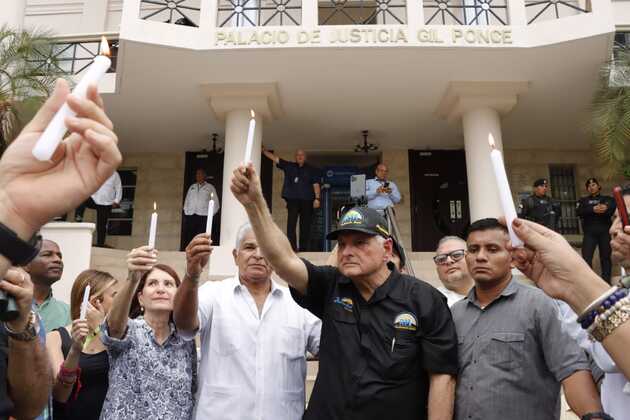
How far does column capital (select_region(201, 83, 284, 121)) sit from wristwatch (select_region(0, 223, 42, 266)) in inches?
335

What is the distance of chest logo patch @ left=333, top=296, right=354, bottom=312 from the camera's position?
8.00 ft

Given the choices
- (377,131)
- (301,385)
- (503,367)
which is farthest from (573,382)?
(377,131)

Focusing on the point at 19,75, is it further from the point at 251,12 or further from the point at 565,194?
the point at 565,194

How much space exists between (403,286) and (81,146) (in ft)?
5.40

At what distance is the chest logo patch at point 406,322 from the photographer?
230 cm

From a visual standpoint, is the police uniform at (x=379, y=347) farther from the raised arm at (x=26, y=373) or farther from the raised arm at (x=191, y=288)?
the raised arm at (x=26, y=373)

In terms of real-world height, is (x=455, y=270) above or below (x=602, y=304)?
above

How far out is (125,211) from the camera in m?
12.6

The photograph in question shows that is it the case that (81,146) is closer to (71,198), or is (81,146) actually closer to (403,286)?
(71,198)

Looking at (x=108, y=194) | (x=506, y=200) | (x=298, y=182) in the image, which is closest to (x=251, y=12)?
(x=298, y=182)

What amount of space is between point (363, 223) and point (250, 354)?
0.95 m

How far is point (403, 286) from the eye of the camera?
97.4 inches

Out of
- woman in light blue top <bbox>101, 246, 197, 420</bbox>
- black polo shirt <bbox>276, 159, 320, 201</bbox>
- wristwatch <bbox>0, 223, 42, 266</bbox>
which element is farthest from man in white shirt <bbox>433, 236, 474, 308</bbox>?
black polo shirt <bbox>276, 159, 320, 201</bbox>

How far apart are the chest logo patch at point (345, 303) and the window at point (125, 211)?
1092 centimetres
